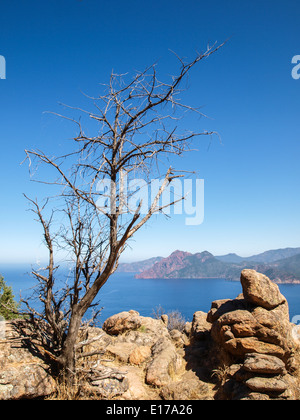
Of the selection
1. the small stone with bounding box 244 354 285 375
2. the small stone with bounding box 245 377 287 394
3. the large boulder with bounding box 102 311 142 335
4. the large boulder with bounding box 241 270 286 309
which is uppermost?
A: the large boulder with bounding box 241 270 286 309

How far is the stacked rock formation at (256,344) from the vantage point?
19.2 ft

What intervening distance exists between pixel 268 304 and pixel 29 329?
281 inches

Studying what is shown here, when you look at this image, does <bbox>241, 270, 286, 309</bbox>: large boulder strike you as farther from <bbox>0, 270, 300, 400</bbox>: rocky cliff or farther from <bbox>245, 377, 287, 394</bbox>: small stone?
<bbox>245, 377, 287, 394</bbox>: small stone

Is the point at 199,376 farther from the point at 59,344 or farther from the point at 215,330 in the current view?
the point at 59,344

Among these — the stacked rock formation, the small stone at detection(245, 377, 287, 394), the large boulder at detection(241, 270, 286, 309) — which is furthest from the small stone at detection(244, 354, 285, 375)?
the large boulder at detection(241, 270, 286, 309)

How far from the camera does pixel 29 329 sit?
259 inches

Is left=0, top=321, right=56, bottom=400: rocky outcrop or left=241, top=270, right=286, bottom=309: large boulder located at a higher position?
left=241, top=270, right=286, bottom=309: large boulder

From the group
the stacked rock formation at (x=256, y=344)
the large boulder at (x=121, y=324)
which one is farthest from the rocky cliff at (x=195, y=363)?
the large boulder at (x=121, y=324)

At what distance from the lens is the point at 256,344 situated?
716 cm

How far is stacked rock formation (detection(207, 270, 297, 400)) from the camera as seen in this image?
5846 millimetres

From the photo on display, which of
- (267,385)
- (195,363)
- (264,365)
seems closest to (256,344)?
(264,365)
